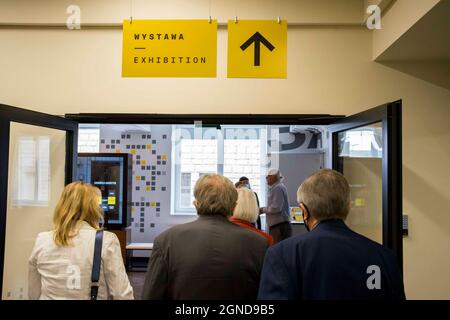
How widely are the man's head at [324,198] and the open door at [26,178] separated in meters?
2.00

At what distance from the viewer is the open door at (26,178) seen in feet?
8.78

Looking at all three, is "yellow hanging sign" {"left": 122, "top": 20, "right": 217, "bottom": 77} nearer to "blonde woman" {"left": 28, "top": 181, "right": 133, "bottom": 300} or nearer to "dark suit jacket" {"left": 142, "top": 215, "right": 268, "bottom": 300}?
"blonde woman" {"left": 28, "top": 181, "right": 133, "bottom": 300}

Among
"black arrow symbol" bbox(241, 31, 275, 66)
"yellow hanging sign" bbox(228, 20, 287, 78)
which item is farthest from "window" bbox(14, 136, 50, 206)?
"black arrow symbol" bbox(241, 31, 275, 66)

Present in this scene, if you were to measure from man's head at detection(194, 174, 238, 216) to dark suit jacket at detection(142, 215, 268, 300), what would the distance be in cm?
7

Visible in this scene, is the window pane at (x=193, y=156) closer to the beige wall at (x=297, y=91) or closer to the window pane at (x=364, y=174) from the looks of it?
the beige wall at (x=297, y=91)

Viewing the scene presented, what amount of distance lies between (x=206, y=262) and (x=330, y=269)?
0.62m

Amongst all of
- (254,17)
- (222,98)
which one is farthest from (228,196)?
(254,17)

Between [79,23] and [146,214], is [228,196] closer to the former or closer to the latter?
[79,23]

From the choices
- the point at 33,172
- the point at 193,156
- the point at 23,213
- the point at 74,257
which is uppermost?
the point at 193,156

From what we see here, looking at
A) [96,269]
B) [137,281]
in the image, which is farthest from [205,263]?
[137,281]

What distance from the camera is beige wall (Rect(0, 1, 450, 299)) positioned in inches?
128

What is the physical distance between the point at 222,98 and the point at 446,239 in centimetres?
216

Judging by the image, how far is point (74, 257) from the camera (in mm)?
1958

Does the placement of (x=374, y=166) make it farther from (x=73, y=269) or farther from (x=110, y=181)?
(x=110, y=181)
